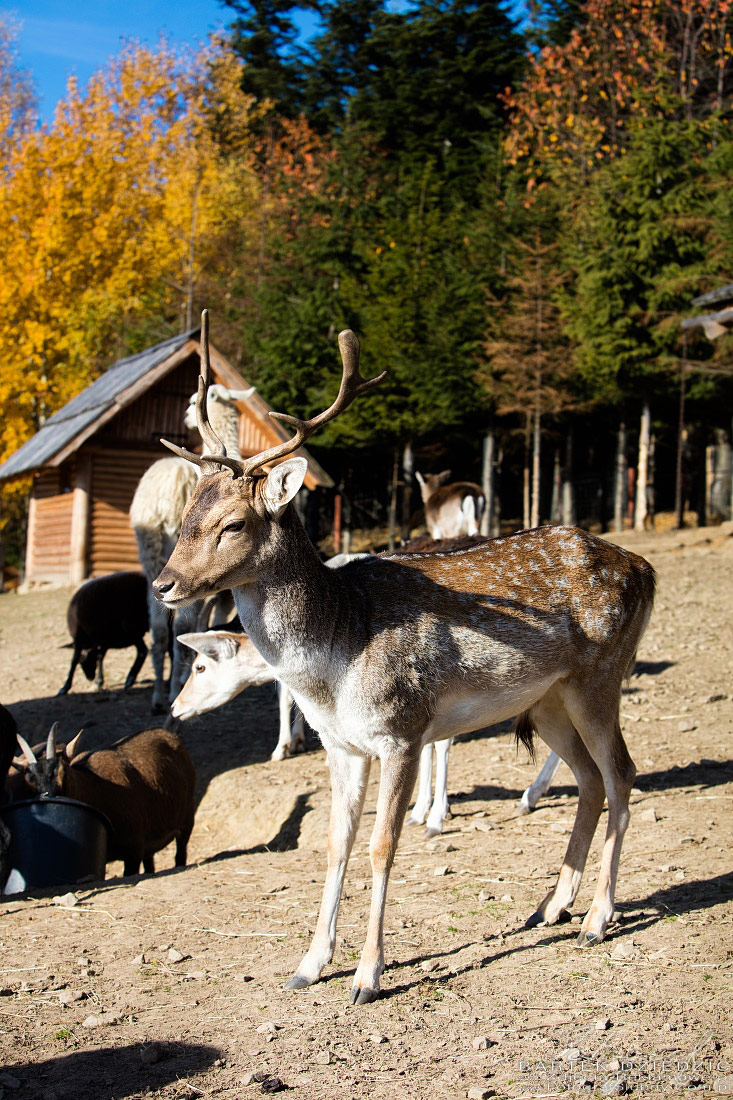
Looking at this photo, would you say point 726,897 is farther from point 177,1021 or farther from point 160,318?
point 160,318

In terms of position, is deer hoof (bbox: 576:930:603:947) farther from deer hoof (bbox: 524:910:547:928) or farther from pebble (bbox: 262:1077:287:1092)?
pebble (bbox: 262:1077:287:1092)

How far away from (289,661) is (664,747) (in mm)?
4612

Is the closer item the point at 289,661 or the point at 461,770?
the point at 289,661

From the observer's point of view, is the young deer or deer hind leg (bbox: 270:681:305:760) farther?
deer hind leg (bbox: 270:681:305:760)

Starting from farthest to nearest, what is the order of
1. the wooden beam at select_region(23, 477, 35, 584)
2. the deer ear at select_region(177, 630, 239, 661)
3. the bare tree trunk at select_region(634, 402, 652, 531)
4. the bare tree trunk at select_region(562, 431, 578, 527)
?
the bare tree trunk at select_region(562, 431, 578, 527)
the wooden beam at select_region(23, 477, 35, 584)
the bare tree trunk at select_region(634, 402, 652, 531)
the deer ear at select_region(177, 630, 239, 661)

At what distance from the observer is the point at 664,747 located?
8203 millimetres

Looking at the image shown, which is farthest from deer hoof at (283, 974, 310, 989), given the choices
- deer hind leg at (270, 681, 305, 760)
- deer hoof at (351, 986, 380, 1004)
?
deer hind leg at (270, 681, 305, 760)

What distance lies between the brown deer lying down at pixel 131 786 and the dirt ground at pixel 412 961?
55cm

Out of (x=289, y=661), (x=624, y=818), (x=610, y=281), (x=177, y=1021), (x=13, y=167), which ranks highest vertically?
(x=13, y=167)

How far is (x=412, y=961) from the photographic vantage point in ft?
15.3

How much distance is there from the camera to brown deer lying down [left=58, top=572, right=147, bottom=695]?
39.5 feet

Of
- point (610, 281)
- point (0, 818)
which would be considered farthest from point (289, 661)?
point (610, 281)

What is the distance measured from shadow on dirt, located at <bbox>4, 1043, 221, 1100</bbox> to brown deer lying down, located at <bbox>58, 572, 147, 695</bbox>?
839 cm

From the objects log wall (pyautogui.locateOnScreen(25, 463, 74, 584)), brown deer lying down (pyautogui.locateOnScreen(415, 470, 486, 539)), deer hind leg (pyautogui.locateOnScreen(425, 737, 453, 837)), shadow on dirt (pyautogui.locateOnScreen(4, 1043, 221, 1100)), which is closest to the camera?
shadow on dirt (pyautogui.locateOnScreen(4, 1043, 221, 1100))
